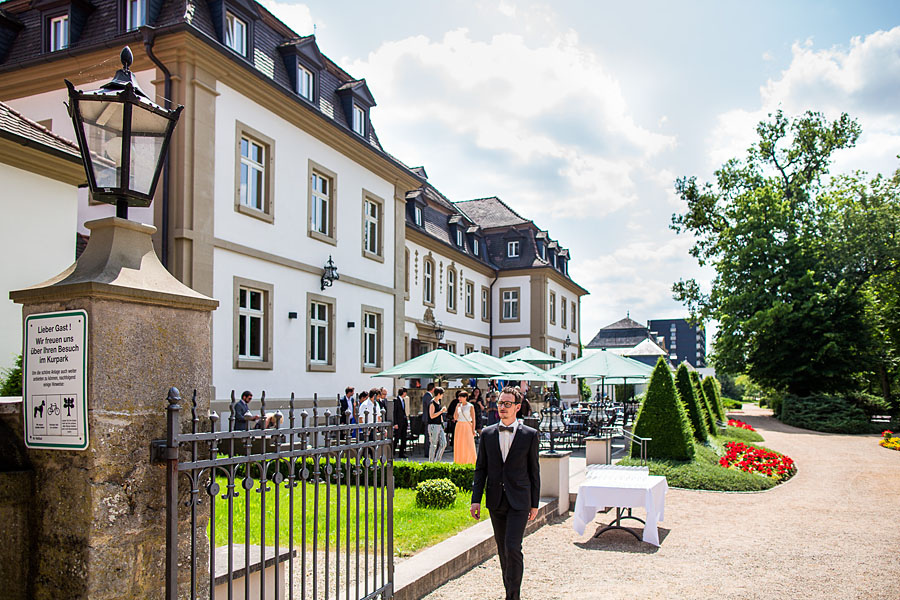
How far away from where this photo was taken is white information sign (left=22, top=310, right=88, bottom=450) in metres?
3.13

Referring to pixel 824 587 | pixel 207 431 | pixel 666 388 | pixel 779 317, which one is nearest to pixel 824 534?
pixel 824 587

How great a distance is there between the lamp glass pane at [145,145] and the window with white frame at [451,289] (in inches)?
1159

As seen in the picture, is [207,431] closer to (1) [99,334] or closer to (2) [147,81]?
(1) [99,334]

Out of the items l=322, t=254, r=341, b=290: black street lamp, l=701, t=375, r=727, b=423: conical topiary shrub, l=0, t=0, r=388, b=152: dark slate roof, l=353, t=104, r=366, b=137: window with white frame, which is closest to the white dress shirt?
l=0, t=0, r=388, b=152: dark slate roof

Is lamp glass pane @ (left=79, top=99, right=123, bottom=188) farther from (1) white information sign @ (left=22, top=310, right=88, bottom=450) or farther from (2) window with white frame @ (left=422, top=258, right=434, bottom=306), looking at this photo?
(2) window with white frame @ (left=422, top=258, right=434, bottom=306)

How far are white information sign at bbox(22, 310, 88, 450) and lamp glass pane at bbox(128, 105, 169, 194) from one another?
77cm

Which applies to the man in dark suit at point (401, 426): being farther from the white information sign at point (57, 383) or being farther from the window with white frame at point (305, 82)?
the white information sign at point (57, 383)

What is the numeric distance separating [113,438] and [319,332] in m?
16.0

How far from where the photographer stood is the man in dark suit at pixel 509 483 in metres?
5.97

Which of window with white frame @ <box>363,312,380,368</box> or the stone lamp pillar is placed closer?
the stone lamp pillar

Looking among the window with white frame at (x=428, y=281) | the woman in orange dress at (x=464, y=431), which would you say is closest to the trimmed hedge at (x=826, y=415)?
the window with white frame at (x=428, y=281)

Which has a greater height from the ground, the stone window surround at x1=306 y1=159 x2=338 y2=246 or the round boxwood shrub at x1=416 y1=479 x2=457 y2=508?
the stone window surround at x1=306 y1=159 x2=338 y2=246

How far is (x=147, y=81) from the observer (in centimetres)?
1506

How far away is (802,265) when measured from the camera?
1305 inches
